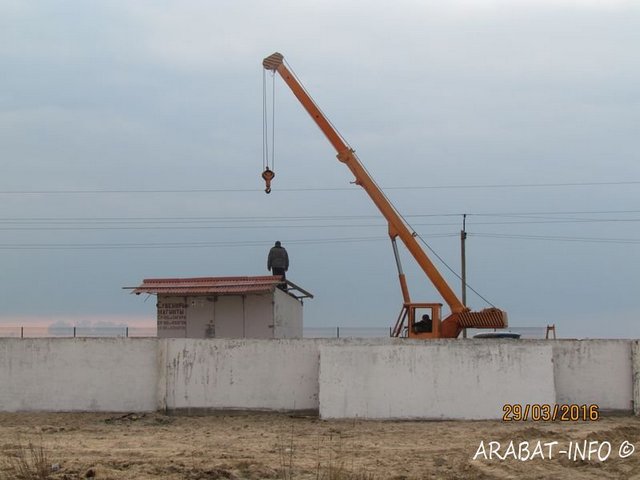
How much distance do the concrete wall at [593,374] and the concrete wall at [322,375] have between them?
2 centimetres

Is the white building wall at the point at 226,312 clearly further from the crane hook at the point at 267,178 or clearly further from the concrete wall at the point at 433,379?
the concrete wall at the point at 433,379

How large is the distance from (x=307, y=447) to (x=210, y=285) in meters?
11.1

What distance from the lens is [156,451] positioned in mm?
14891

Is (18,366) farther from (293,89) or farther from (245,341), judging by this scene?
(293,89)

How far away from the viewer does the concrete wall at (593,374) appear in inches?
771

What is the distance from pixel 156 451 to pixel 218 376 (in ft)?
15.5

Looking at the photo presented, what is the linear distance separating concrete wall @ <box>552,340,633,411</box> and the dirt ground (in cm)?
56

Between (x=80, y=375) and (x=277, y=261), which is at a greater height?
(x=277, y=261)

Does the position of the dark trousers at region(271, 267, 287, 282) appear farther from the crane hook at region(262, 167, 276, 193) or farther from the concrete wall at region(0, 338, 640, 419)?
the concrete wall at region(0, 338, 640, 419)

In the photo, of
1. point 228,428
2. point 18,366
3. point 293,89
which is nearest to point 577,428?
point 228,428

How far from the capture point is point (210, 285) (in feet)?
84.9

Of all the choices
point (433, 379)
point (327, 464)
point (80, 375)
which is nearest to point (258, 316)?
point (80, 375)

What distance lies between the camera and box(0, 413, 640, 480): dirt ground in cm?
1316
